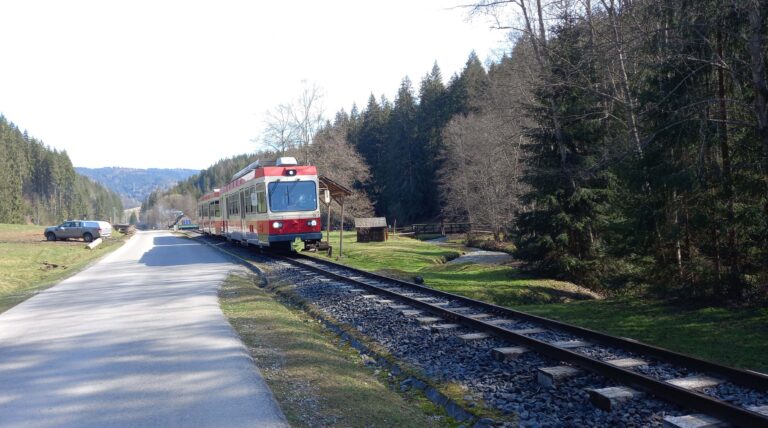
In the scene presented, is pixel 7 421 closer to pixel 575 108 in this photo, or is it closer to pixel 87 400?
pixel 87 400

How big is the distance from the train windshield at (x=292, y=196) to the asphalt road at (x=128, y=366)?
29.7 ft

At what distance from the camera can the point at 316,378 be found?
6.56 metres

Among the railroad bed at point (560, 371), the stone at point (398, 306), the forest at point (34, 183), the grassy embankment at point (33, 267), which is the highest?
the forest at point (34, 183)

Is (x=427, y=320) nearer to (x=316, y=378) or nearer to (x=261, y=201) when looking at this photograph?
(x=316, y=378)

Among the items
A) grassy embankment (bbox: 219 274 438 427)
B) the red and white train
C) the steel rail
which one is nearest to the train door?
the red and white train

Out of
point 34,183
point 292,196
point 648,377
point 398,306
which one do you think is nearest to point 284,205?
point 292,196

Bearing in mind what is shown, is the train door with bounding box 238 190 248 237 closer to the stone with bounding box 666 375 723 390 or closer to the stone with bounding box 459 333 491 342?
→ the stone with bounding box 459 333 491 342

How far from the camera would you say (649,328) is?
31.7ft

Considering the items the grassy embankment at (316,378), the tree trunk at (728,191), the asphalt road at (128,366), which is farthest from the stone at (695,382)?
the tree trunk at (728,191)

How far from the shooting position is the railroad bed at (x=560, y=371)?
5094 mm

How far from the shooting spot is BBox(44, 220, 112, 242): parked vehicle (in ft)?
148

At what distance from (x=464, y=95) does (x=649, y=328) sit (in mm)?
53492

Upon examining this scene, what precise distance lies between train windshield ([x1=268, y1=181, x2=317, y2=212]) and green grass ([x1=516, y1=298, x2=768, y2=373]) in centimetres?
1219

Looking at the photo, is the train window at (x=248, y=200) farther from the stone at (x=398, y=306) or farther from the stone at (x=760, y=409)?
the stone at (x=760, y=409)
